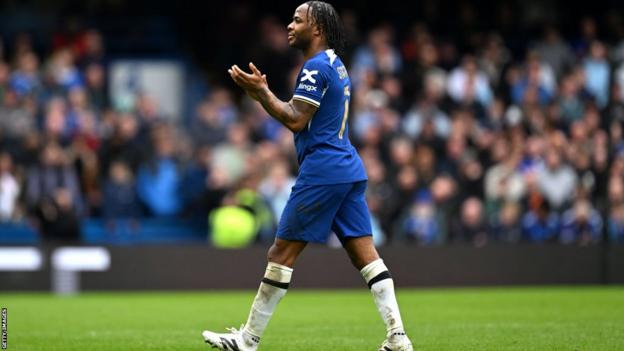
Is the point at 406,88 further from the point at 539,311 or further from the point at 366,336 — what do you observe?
the point at 366,336

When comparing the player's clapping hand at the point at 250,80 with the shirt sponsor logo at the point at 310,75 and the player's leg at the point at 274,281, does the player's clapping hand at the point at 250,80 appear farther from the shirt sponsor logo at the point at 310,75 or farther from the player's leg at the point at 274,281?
the player's leg at the point at 274,281

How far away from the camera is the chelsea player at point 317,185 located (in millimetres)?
8391

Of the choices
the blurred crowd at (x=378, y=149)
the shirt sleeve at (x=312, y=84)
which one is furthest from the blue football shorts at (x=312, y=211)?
the blurred crowd at (x=378, y=149)

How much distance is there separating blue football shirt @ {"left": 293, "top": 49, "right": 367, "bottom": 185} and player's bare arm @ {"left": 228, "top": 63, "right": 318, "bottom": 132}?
0.13 meters

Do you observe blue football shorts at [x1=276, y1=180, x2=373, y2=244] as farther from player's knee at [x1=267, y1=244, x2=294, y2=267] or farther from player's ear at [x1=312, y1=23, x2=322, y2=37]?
player's ear at [x1=312, y1=23, x2=322, y2=37]

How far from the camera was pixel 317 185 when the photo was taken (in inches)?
334

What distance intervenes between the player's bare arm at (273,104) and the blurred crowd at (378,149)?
10.2 meters

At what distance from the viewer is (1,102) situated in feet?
64.7

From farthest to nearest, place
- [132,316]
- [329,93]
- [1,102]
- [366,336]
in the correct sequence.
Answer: [1,102] < [132,316] < [366,336] < [329,93]

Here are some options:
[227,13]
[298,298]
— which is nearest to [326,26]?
[298,298]

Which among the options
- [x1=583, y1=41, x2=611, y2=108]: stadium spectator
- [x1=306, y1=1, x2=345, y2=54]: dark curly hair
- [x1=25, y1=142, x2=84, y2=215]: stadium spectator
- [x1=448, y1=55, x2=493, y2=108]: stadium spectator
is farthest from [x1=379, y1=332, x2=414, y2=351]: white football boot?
[x1=583, y1=41, x2=611, y2=108]: stadium spectator

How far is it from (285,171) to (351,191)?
10.5 metres

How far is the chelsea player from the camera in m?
8.39

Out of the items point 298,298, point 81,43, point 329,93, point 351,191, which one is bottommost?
point 298,298
